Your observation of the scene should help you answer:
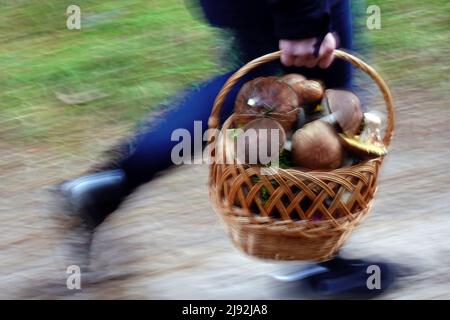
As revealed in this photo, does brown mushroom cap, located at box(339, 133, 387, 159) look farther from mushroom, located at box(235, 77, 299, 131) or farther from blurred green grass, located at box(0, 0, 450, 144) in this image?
blurred green grass, located at box(0, 0, 450, 144)

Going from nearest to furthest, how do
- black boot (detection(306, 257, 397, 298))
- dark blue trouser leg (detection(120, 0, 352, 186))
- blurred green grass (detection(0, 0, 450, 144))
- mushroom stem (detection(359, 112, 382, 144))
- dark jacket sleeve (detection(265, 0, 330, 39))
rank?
dark jacket sleeve (detection(265, 0, 330, 39))
mushroom stem (detection(359, 112, 382, 144))
dark blue trouser leg (detection(120, 0, 352, 186))
black boot (detection(306, 257, 397, 298))
blurred green grass (detection(0, 0, 450, 144))

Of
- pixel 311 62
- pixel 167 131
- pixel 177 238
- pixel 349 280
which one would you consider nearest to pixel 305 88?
pixel 311 62

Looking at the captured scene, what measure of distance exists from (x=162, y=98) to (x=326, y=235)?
184 cm

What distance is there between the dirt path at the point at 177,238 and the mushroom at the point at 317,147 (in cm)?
59

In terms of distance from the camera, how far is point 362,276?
117 inches

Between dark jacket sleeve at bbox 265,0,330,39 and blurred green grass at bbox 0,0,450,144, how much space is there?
1.70 m

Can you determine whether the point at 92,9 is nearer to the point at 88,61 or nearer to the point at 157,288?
the point at 88,61

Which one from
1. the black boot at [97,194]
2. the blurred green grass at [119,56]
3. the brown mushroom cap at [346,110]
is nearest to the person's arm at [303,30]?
the brown mushroom cap at [346,110]

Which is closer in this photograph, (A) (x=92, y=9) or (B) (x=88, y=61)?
(B) (x=88, y=61)

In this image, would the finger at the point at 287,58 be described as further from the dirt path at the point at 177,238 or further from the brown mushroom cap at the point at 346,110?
the dirt path at the point at 177,238

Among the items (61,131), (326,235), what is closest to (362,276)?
(326,235)

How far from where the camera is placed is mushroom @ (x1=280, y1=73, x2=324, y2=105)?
8.54 ft

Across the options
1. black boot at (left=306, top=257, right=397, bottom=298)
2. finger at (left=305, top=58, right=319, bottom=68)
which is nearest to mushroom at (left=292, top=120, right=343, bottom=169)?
finger at (left=305, top=58, right=319, bottom=68)

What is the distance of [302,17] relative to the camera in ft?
8.18
